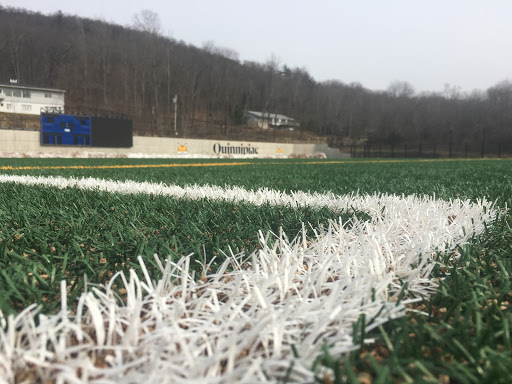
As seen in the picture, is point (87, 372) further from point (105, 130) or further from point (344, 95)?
point (344, 95)

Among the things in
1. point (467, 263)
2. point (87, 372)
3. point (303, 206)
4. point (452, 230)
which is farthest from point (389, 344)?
point (303, 206)

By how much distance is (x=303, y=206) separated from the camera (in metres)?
3.11

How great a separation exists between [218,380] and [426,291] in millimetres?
881

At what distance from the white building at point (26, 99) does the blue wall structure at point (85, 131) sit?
36592mm

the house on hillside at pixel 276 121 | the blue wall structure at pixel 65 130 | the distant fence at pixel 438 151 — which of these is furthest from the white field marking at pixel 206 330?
the house on hillside at pixel 276 121

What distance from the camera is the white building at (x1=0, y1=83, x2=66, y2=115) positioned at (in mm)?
54531

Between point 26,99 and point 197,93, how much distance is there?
2474 cm

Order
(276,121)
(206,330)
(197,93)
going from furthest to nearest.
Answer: (276,121) < (197,93) < (206,330)

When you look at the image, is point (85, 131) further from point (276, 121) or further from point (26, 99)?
point (276, 121)

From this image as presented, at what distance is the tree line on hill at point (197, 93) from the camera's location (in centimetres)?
5816

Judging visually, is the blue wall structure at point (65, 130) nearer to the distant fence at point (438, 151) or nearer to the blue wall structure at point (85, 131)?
the blue wall structure at point (85, 131)

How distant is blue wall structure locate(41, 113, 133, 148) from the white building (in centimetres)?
3659

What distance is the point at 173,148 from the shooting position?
27.9 meters

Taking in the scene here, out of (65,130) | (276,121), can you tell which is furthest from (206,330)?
(276,121)
